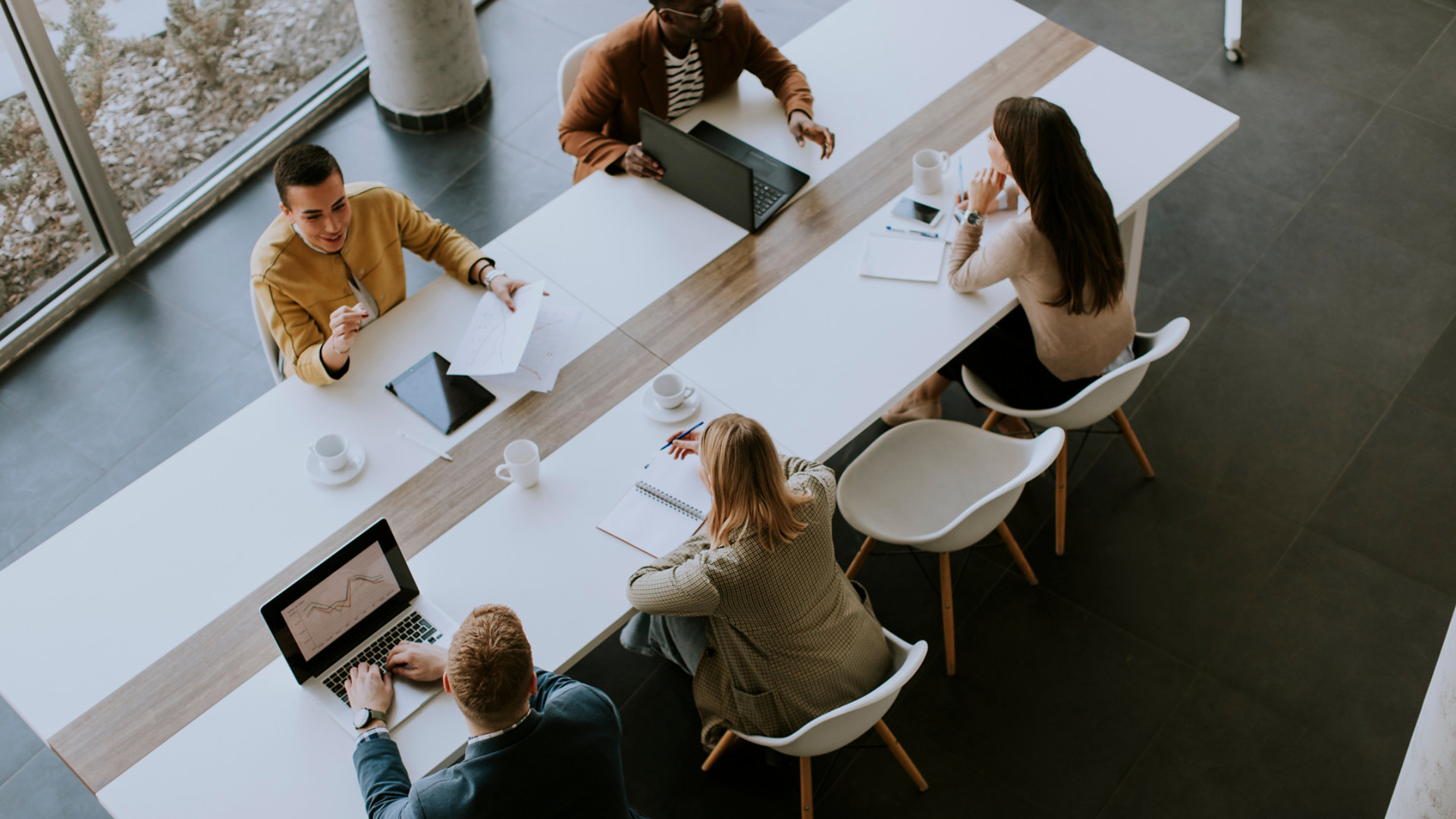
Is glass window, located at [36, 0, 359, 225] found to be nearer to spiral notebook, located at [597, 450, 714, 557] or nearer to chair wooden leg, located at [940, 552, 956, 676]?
spiral notebook, located at [597, 450, 714, 557]

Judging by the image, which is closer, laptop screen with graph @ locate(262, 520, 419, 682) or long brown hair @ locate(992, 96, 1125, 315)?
laptop screen with graph @ locate(262, 520, 419, 682)

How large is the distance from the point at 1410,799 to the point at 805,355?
5.36 ft

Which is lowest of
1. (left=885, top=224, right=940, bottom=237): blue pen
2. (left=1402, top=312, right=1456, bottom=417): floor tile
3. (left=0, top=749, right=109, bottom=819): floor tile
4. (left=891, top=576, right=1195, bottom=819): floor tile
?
(left=891, top=576, right=1195, bottom=819): floor tile

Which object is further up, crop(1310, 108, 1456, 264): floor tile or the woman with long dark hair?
the woman with long dark hair

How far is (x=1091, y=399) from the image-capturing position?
3145mm

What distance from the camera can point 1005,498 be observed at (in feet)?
9.48

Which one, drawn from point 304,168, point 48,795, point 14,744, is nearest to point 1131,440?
point 304,168

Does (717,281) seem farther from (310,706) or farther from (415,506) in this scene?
(310,706)

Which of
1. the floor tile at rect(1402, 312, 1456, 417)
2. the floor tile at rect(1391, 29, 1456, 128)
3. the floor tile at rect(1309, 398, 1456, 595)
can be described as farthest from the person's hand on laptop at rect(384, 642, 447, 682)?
the floor tile at rect(1391, 29, 1456, 128)

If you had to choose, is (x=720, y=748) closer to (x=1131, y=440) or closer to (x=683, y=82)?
(x=1131, y=440)

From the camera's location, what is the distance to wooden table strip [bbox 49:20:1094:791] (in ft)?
7.83

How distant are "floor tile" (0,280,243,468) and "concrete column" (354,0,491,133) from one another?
1.27 meters

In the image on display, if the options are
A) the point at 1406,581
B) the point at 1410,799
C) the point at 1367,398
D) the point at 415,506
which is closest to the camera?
the point at 1410,799

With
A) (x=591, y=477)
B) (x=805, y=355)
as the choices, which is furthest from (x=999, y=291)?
(x=591, y=477)
